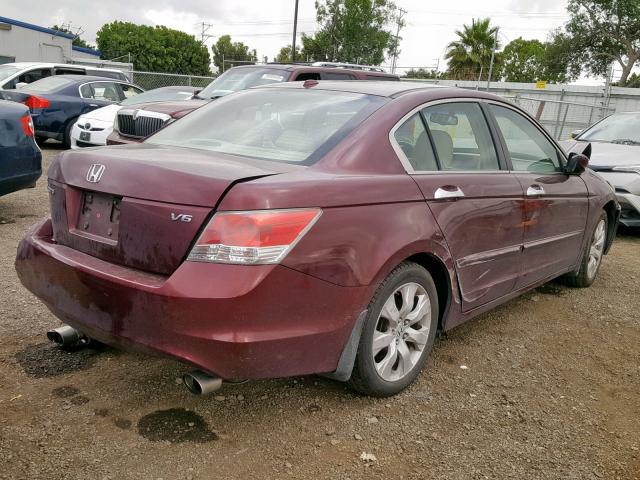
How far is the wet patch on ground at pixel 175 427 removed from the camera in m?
2.64

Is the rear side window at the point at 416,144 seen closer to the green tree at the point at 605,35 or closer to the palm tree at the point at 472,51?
the green tree at the point at 605,35

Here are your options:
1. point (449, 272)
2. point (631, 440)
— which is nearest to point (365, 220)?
point (449, 272)

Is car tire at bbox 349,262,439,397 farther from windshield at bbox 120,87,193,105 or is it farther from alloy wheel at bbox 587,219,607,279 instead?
windshield at bbox 120,87,193,105

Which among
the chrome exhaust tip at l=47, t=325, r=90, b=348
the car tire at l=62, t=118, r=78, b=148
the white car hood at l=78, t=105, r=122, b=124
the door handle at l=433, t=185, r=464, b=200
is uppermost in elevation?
the door handle at l=433, t=185, r=464, b=200

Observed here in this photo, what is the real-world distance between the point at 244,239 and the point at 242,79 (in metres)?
6.80

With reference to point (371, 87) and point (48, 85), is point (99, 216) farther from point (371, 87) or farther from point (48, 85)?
point (48, 85)

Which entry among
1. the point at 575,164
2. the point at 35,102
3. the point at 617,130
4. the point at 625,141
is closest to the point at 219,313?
the point at 575,164

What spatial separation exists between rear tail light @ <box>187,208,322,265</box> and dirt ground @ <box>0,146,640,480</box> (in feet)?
2.85

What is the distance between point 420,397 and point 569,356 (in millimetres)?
1255

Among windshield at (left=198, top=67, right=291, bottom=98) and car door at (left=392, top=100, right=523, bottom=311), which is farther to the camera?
windshield at (left=198, top=67, right=291, bottom=98)

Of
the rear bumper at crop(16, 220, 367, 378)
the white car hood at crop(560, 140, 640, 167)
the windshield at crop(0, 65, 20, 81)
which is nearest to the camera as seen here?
the rear bumper at crop(16, 220, 367, 378)

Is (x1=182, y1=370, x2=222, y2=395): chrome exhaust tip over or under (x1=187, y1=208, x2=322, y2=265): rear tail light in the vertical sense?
under

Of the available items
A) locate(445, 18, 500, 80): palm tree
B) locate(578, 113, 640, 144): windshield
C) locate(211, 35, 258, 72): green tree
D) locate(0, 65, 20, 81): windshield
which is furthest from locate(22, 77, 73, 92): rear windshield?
locate(211, 35, 258, 72): green tree

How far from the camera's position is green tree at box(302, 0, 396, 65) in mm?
50875
